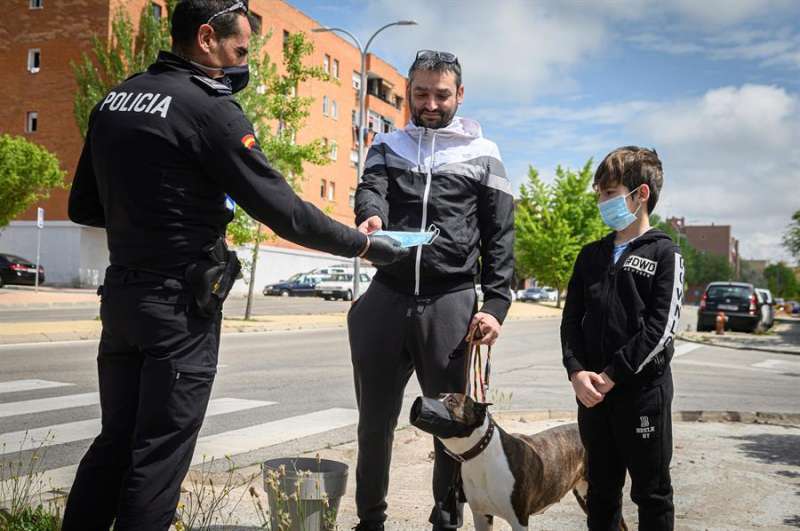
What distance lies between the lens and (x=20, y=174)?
27.8 meters

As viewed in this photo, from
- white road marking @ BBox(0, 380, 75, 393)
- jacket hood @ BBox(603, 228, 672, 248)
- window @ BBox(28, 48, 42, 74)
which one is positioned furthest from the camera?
window @ BBox(28, 48, 42, 74)

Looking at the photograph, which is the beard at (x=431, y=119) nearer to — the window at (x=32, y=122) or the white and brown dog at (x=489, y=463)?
the white and brown dog at (x=489, y=463)

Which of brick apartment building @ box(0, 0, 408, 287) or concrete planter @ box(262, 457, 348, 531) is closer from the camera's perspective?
concrete planter @ box(262, 457, 348, 531)

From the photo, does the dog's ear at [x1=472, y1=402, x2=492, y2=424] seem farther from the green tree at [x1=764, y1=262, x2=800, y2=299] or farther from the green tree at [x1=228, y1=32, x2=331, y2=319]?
the green tree at [x1=764, y1=262, x2=800, y2=299]

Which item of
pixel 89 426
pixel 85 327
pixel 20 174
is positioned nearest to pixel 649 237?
pixel 89 426

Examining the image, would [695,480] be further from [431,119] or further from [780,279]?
[780,279]

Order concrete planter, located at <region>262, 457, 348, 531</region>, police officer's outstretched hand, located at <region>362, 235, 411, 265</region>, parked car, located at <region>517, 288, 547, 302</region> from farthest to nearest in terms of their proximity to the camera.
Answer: parked car, located at <region>517, 288, 547, 302</region> < concrete planter, located at <region>262, 457, 348, 531</region> < police officer's outstretched hand, located at <region>362, 235, 411, 265</region>

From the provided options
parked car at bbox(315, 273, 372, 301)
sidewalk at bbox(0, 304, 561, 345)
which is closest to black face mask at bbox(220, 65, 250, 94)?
sidewalk at bbox(0, 304, 561, 345)

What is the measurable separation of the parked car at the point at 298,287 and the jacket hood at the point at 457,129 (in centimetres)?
3683

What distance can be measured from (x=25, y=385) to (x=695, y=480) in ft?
24.0

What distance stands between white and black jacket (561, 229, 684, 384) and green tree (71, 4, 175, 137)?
1075 inches

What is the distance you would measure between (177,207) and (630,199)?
2091mm

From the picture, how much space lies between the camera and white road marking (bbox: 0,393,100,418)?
722cm

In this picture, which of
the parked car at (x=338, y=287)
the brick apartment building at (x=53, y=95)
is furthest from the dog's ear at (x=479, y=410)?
the parked car at (x=338, y=287)
